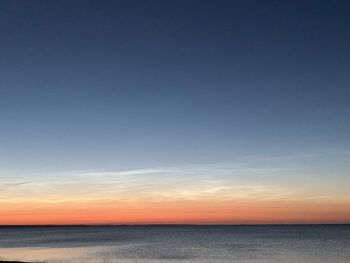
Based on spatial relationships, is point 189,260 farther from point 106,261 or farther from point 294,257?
point 294,257

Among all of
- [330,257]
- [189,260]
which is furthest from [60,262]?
[330,257]

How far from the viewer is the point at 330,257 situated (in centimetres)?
6475

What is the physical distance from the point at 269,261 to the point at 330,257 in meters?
12.0

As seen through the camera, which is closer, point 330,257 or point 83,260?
point 83,260

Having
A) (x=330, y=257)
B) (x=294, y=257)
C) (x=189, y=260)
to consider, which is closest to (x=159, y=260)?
(x=189, y=260)

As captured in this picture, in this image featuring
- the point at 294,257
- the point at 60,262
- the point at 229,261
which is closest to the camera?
the point at 60,262

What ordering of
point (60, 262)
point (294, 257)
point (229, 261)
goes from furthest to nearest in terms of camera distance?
1. point (294, 257)
2. point (229, 261)
3. point (60, 262)

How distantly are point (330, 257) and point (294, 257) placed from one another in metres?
5.71

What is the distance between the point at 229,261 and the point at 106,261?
1618cm

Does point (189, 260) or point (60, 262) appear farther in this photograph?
point (189, 260)

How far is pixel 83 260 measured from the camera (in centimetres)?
5756

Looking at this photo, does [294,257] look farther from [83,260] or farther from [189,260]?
[83,260]

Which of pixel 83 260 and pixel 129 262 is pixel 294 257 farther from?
pixel 83 260

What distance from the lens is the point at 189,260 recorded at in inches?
2349
